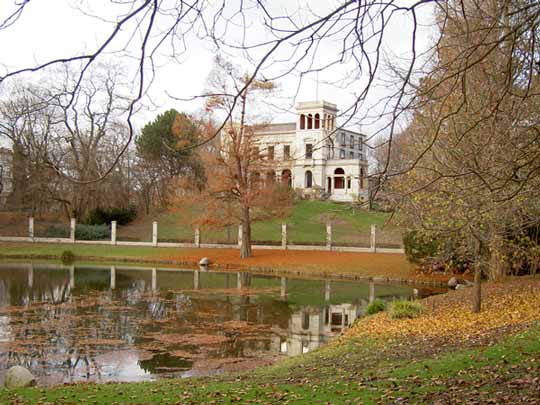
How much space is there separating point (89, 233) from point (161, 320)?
28321 mm

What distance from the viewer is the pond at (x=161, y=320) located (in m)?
12.8

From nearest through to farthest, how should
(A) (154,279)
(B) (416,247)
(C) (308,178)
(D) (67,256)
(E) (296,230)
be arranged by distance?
(B) (416,247) < (A) (154,279) < (D) (67,256) < (E) (296,230) < (C) (308,178)

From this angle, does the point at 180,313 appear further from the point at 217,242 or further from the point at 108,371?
the point at 217,242

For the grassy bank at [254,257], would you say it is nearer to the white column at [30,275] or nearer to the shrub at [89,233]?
the shrub at [89,233]

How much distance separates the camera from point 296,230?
50469mm

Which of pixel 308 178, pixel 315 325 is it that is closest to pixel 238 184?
pixel 315 325

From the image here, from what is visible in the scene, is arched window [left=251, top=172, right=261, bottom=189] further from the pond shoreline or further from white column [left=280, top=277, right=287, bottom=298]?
white column [left=280, top=277, right=287, bottom=298]

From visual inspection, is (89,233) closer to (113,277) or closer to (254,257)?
(254,257)

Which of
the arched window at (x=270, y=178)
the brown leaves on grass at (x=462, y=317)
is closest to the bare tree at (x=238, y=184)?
the arched window at (x=270, y=178)

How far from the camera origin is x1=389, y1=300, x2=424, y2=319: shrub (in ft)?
51.4

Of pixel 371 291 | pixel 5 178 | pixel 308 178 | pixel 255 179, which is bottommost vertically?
pixel 371 291

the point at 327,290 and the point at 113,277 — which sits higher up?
the point at 113,277

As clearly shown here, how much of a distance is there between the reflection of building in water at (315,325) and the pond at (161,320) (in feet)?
0.09

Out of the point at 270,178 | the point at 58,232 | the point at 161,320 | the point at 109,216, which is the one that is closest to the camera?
the point at 161,320
